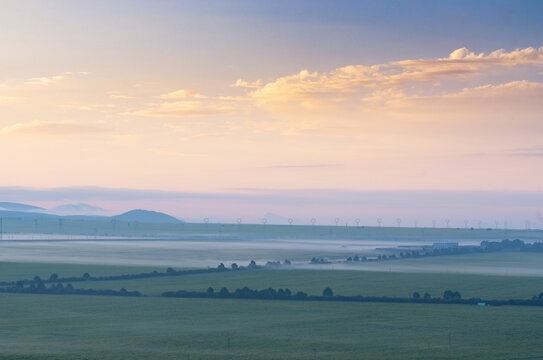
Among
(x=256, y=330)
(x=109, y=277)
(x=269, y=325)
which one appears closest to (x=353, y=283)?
(x=109, y=277)

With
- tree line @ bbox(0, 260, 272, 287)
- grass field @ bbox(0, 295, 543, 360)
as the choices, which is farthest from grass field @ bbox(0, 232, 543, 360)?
tree line @ bbox(0, 260, 272, 287)

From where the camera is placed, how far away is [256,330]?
73.6 metres

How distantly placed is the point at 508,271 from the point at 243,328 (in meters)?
93.8

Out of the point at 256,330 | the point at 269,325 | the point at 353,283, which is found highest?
the point at 353,283

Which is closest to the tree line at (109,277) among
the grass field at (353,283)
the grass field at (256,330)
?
the grass field at (353,283)

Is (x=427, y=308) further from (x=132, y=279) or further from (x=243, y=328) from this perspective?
(x=132, y=279)

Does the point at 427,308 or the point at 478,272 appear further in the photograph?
the point at 478,272

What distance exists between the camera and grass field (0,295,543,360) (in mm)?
62031

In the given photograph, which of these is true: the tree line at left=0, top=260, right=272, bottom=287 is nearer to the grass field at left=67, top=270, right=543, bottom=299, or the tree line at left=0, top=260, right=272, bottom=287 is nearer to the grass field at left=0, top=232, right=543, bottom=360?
the grass field at left=67, top=270, right=543, bottom=299

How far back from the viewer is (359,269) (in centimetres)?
15525

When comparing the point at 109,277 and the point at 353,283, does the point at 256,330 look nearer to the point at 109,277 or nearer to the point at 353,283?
the point at 353,283

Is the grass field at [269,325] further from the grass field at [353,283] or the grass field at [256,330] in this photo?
the grass field at [353,283]

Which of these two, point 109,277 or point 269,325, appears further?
point 109,277

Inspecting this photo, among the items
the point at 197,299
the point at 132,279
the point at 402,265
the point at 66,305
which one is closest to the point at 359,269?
the point at 402,265
